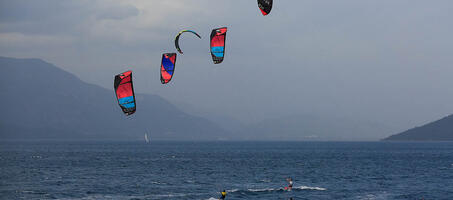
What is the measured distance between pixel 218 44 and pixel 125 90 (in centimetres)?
838

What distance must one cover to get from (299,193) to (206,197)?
11.8m

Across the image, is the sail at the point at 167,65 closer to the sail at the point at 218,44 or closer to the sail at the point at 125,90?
the sail at the point at 218,44

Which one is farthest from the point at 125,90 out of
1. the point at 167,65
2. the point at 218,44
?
the point at 218,44

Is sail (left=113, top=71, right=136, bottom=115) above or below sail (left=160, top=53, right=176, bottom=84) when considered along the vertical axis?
below

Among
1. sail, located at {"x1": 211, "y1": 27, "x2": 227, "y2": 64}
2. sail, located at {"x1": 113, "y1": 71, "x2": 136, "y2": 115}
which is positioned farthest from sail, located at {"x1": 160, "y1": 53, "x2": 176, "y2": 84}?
sail, located at {"x1": 113, "y1": 71, "x2": 136, "y2": 115}

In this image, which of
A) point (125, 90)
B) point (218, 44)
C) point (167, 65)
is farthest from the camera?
point (218, 44)

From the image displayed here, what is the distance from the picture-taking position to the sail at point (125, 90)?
36.7 meters

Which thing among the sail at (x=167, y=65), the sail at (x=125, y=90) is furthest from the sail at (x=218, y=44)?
the sail at (x=125, y=90)

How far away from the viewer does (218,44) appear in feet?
139

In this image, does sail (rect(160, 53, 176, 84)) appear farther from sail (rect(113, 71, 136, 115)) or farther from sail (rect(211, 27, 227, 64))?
sail (rect(113, 71, 136, 115))

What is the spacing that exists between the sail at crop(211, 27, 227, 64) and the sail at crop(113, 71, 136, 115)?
6.61 metres

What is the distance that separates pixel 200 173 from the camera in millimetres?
101688

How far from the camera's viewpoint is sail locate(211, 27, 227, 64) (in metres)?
41.2

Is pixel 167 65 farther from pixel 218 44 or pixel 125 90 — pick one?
pixel 125 90
